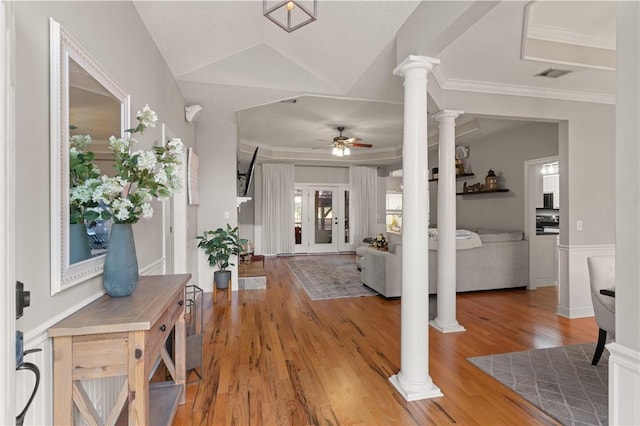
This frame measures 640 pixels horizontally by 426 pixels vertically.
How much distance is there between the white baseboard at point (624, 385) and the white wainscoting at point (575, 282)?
11.1 feet

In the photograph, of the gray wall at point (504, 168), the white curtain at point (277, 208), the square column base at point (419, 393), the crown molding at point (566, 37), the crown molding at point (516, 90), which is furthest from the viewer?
the white curtain at point (277, 208)

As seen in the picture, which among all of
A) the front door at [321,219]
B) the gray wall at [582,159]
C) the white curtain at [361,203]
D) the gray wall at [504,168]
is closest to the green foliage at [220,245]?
the gray wall at [582,159]

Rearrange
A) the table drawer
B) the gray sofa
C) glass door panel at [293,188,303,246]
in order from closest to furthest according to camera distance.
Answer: the table drawer < the gray sofa < glass door panel at [293,188,303,246]

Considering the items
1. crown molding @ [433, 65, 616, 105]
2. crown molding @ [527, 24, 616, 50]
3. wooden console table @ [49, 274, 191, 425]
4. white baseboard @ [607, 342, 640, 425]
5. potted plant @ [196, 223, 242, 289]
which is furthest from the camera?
potted plant @ [196, 223, 242, 289]

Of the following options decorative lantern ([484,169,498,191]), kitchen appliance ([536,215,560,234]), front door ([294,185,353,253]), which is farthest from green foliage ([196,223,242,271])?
kitchen appliance ([536,215,560,234])

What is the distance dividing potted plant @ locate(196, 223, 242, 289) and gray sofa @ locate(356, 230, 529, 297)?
2037mm

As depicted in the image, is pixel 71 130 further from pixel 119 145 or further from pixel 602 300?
pixel 602 300

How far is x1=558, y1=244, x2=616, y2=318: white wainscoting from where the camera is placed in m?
3.83

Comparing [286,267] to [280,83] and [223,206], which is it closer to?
[223,206]

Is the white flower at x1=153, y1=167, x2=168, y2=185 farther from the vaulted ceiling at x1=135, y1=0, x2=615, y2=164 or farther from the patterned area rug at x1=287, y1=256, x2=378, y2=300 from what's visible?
the patterned area rug at x1=287, y1=256, x2=378, y2=300

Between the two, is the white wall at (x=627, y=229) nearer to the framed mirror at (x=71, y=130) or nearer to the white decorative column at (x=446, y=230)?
the framed mirror at (x=71, y=130)

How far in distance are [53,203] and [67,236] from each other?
166 millimetres

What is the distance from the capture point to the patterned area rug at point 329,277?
4.88 m

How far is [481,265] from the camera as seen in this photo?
4.93 meters
